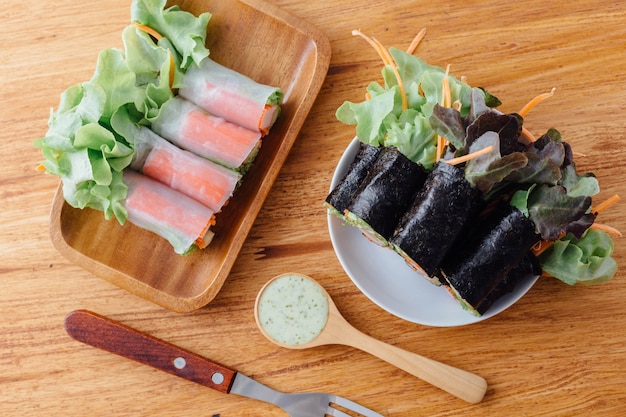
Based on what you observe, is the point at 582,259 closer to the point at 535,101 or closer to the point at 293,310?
the point at 535,101

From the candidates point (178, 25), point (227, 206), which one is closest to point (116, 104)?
point (178, 25)

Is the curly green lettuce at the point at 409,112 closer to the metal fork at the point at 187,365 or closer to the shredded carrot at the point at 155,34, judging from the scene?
the shredded carrot at the point at 155,34

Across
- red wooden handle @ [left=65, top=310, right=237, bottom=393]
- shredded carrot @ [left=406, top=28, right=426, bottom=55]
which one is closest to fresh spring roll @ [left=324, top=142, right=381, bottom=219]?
shredded carrot @ [left=406, top=28, right=426, bottom=55]

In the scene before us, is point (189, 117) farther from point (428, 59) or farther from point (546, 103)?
point (546, 103)

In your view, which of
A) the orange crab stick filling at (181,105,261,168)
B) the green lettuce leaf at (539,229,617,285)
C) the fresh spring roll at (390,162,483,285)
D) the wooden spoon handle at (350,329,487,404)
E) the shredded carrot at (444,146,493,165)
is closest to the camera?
the shredded carrot at (444,146,493,165)

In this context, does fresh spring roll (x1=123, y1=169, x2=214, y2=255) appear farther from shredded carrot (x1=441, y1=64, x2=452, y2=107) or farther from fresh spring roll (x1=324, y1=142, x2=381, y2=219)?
shredded carrot (x1=441, y1=64, x2=452, y2=107)

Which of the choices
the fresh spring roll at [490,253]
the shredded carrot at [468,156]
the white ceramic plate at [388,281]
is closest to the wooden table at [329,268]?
the white ceramic plate at [388,281]

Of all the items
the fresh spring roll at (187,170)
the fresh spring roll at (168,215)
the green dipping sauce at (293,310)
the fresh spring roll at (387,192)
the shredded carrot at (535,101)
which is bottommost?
the green dipping sauce at (293,310)
